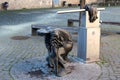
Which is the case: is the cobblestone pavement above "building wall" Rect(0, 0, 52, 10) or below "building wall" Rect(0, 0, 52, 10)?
below

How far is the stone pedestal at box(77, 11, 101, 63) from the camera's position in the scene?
23.7ft

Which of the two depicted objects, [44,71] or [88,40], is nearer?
[44,71]

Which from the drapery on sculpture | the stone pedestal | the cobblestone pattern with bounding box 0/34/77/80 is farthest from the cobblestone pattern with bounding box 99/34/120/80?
the cobblestone pattern with bounding box 0/34/77/80

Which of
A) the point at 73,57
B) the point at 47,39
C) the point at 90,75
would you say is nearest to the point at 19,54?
the point at 73,57

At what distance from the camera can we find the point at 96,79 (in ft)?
20.3

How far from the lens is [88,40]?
23.9 feet

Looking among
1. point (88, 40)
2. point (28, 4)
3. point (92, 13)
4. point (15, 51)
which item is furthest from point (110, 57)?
point (28, 4)

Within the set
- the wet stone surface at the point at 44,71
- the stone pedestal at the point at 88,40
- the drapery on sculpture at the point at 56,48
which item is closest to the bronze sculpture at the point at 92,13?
the stone pedestal at the point at 88,40

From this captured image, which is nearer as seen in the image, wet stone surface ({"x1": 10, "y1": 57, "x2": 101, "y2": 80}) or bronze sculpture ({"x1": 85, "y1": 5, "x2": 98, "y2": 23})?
wet stone surface ({"x1": 10, "y1": 57, "x2": 101, "y2": 80})

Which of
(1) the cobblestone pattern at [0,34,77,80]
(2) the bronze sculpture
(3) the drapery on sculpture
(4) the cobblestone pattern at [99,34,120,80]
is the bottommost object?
(4) the cobblestone pattern at [99,34,120,80]

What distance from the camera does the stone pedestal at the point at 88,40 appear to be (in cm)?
723

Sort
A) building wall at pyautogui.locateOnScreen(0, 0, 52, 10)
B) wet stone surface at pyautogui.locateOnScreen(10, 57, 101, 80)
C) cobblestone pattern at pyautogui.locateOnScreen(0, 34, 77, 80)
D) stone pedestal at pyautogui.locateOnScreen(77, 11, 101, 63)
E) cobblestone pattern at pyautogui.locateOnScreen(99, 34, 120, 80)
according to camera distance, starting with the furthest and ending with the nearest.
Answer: building wall at pyautogui.locateOnScreen(0, 0, 52, 10) < stone pedestal at pyautogui.locateOnScreen(77, 11, 101, 63) < cobblestone pattern at pyautogui.locateOnScreen(0, 34, 77, 80) < cobblestone pattern at pyautogui.locateOnScreen(99, 34, 120, 80) < wet stone surface at pyautogui.locateOnScreen(10, 57, 101, 80)

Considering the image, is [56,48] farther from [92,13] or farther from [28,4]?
[28,4]

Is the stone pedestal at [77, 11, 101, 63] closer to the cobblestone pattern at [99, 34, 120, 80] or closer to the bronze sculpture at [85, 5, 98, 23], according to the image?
the bronze sculpture at [85, 5, 98, 23]
